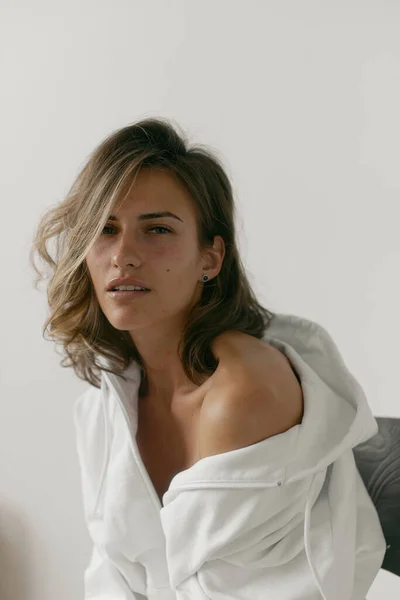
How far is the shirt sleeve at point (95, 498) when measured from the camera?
4.05ft

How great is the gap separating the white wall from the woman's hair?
12.9 inches

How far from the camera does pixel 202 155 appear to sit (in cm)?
120

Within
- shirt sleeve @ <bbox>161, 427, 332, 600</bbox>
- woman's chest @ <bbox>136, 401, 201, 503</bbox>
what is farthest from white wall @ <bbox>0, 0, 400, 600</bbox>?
shirt sleeve @ <bbox>161, 427, 332, 600</bbox>

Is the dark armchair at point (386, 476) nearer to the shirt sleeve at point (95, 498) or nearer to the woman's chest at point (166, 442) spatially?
the woman's chest at point (166, 442)

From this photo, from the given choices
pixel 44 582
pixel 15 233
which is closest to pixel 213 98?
pixel 15 233

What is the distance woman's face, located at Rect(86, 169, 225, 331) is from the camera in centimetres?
109

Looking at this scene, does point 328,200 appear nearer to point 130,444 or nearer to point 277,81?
point 277,81

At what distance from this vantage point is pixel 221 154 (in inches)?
65.2

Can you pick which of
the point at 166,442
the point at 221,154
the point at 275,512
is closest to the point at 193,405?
the point at 166,442

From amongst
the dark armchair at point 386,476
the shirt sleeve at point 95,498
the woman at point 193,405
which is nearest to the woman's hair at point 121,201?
the woman at point 193,405

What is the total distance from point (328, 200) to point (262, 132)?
8.9 inches

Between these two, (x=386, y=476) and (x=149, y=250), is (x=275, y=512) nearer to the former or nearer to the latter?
(x=386, y=476)

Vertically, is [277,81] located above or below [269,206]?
above

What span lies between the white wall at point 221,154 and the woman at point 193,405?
15.5 inches
